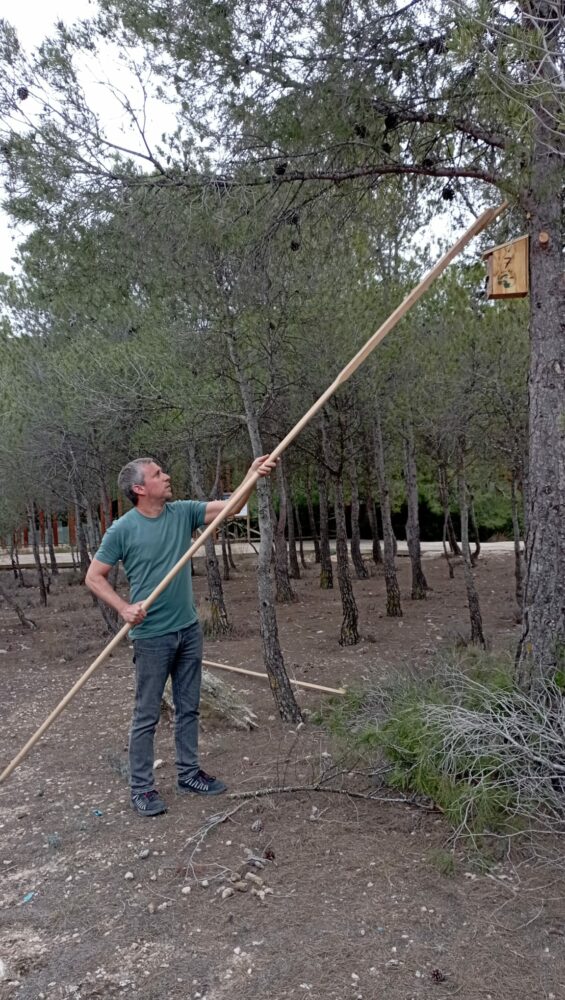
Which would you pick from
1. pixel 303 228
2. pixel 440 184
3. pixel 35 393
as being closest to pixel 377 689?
pixel 303 228

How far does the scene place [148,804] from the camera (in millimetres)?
4133

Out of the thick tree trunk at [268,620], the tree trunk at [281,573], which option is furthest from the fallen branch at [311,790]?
the tree trunk at [281,573]

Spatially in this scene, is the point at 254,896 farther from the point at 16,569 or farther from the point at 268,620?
the point at 16,569

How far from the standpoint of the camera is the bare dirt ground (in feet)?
8.86

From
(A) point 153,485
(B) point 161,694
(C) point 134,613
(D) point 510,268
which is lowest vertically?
(B) point 161,694

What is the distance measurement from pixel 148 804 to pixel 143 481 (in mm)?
1693

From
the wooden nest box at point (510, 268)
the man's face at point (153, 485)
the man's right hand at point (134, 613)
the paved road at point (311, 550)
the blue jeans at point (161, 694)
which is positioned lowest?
the paved road at point (311, 550)

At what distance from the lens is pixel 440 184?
18.3 ft

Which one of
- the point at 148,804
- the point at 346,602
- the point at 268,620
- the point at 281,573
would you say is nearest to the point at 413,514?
the point at 281,573

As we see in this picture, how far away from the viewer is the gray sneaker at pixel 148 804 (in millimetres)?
4109

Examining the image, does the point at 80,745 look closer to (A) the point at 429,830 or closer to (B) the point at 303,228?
(A) the point at 429,830

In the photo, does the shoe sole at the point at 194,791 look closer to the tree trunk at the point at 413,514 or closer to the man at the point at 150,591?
the man at the point at 150,591

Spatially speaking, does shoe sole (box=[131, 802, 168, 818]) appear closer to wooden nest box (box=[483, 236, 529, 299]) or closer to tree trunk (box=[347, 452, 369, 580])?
wooden nest box (box=[483, 236, 529, 299])

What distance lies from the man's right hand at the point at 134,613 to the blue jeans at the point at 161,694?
198mm
